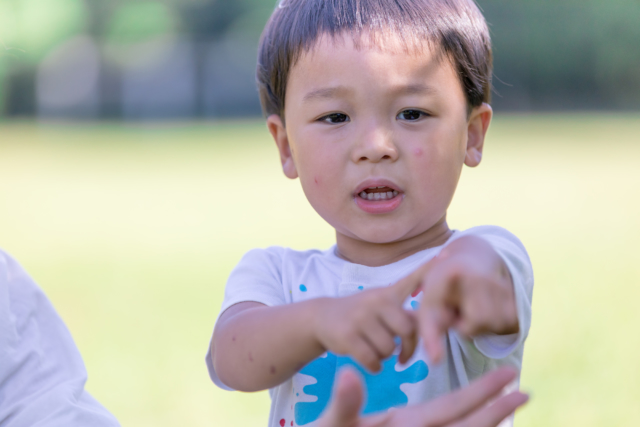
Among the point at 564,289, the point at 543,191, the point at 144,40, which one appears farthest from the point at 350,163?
the point at 144,40

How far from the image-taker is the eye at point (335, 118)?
1.81 metres

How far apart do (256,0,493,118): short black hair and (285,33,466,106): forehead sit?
2cm

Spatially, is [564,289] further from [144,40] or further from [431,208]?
[144,40]

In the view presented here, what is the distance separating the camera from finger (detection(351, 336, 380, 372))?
1.20 meters

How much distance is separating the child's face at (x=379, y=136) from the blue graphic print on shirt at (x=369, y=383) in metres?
0.31

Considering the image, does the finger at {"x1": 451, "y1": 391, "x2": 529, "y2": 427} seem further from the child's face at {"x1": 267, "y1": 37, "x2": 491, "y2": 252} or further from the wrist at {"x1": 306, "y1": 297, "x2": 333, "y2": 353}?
the child's face at {"x1": 267, "y1": 37, "x2": 491, "y2": 252}

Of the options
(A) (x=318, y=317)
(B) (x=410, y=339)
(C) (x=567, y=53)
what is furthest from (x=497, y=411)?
(C) (x=567, y=53)

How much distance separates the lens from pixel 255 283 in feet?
5.97

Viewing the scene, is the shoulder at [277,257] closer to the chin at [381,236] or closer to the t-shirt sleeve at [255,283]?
the t-shirt sleeve at [255,283]

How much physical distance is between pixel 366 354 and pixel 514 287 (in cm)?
33

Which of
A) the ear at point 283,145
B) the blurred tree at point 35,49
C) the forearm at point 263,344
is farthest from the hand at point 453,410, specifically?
the blurred tree at point 35,49

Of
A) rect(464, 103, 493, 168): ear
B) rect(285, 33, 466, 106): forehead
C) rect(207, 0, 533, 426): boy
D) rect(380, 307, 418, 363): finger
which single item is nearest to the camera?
rect(380, 307, 418, 363): finger

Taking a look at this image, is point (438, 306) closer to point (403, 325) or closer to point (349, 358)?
point (403, 325)

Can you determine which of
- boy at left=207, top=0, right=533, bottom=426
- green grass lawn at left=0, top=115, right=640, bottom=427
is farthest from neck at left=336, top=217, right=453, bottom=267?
green grass lawn at left=0, top=115, right=640, bottom=427
